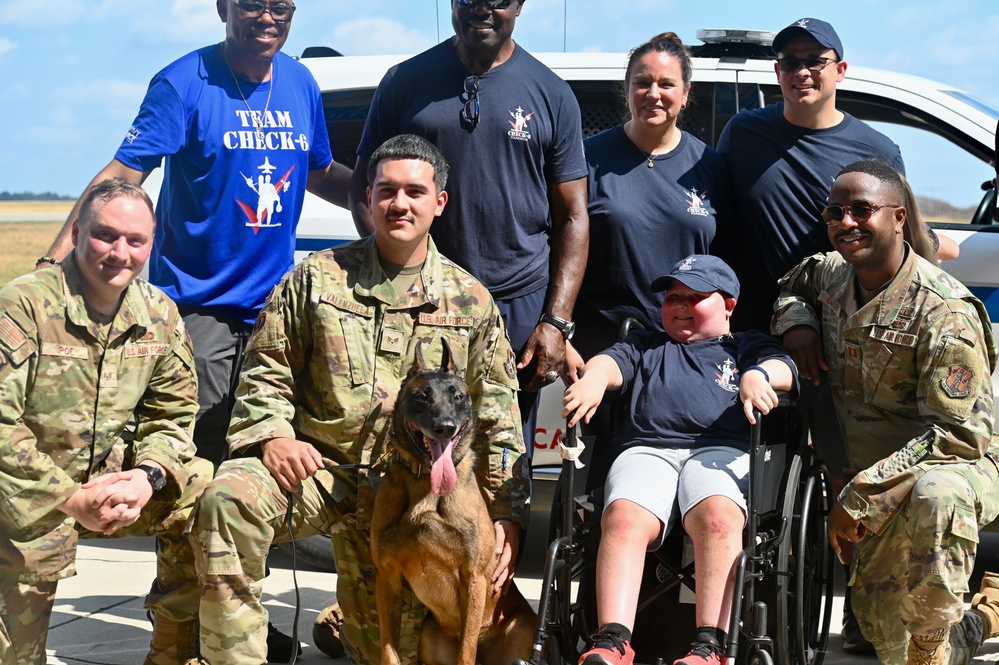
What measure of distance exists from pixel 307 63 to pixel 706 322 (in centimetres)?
269

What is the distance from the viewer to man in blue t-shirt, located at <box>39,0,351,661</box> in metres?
4.01

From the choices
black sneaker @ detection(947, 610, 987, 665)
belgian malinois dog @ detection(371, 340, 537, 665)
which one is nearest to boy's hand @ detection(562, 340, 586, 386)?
belgian malinois dog @ detection(371, 340, 537, 665)

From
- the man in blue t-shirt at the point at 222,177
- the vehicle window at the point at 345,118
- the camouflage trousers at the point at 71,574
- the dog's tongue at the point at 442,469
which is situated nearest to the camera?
the camouflage trousers at the point at 71,574

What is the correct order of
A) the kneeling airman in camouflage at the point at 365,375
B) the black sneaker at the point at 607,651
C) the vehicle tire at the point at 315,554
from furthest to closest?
→ the vehicle tire at the point at 315,554
the kneeling airman in camouflage at the point at 365,375
the black sneaker at the point at 607,651

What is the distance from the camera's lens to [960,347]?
3404 mm

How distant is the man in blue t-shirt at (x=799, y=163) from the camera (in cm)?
406

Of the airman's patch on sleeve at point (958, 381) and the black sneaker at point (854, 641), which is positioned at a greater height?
the airman's patch on sleeve at point (958, 381)

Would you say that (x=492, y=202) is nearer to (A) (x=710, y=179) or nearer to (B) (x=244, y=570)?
(A) (x=710, y=179)

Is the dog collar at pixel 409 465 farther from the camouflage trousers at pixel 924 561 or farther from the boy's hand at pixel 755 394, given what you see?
the camouflage trousers at pixel 924 561

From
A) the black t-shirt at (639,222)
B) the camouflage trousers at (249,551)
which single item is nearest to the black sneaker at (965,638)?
the black t-shirt at (639,222)

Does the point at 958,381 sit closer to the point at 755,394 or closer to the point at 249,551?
the point at 755,394

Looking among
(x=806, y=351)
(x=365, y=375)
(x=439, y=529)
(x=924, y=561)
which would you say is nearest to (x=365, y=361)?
(x=365, y=375)

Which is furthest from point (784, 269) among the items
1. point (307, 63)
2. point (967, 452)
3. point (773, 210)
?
point (307, 63)

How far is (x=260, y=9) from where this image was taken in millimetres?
4043
